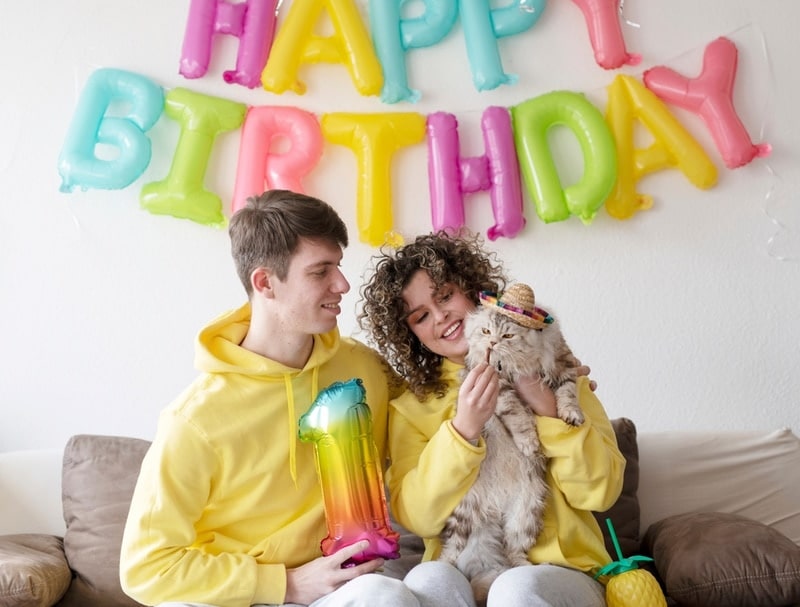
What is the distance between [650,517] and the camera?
88.7 inches

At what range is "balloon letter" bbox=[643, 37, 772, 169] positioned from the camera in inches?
97.2

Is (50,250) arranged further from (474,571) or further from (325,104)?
(474,571)

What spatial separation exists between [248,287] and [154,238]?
84 centimetres

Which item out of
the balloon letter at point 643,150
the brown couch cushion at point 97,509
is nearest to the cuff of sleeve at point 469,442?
the brown couch cushion at point 97,509

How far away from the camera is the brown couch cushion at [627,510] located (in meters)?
2.16

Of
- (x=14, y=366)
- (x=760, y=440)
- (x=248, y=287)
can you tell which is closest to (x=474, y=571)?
(x=248, y=287)

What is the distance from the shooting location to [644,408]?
255 cm

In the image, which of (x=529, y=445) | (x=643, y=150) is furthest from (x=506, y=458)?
(x=643, y=150)

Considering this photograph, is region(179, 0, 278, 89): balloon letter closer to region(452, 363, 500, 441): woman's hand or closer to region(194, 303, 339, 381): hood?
region(194, 303, 339, 381): hood

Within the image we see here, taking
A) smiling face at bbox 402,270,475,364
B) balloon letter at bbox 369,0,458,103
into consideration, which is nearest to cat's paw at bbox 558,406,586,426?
smiling face at bbox 402,270,475,364

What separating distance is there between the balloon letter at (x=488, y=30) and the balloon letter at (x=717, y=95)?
14.1 inches

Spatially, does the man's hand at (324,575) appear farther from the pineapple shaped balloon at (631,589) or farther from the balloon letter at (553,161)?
the balloon letter at (553,161)

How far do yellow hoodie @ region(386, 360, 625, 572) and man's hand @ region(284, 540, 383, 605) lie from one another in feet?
0.53

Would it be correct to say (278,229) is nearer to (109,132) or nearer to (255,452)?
(255,452)
